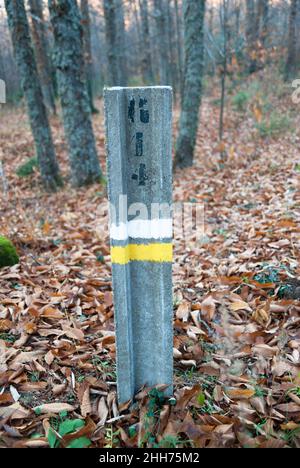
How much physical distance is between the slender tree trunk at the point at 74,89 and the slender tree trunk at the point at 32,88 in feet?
2.37

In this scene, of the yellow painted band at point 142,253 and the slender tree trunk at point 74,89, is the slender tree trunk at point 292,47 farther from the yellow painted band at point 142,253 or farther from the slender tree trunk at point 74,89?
the yellow painted band at point 142,253

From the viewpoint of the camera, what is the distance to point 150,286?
199 centimetres

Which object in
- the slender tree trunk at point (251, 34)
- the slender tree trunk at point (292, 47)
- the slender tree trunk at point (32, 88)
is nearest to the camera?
the slender tree trunk at point (32, 88)

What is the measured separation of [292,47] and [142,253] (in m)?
16.5

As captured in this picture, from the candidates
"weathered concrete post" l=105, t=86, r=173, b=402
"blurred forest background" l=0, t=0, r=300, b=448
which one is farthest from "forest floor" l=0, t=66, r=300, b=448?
"weathered concrete post" l=105, t=86, r=173, b=402

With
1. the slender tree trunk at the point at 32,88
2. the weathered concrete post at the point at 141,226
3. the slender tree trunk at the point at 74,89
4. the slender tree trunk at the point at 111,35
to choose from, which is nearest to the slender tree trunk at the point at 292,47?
the slender tree trunk at the point at 111,35

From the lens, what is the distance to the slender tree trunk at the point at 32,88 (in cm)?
707

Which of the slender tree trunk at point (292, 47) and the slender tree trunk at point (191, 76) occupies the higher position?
the slender tree trunk at point (292, 47)

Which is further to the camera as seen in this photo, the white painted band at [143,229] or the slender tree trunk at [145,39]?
the slender tree trunk at [145,39]

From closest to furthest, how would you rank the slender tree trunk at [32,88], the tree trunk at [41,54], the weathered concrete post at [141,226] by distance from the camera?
the weathered concrete post at [141,226] < the slender tree trunk at [32,88] < the tree trunk at [41,54]

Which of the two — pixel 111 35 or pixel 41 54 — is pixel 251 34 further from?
pixel 41 54

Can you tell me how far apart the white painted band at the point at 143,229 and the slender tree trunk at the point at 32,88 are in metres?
6.63

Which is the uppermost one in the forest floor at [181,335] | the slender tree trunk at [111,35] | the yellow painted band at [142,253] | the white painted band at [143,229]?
the slender tree trunk at [111,35]

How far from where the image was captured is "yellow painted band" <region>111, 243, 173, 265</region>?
1.91 metres
